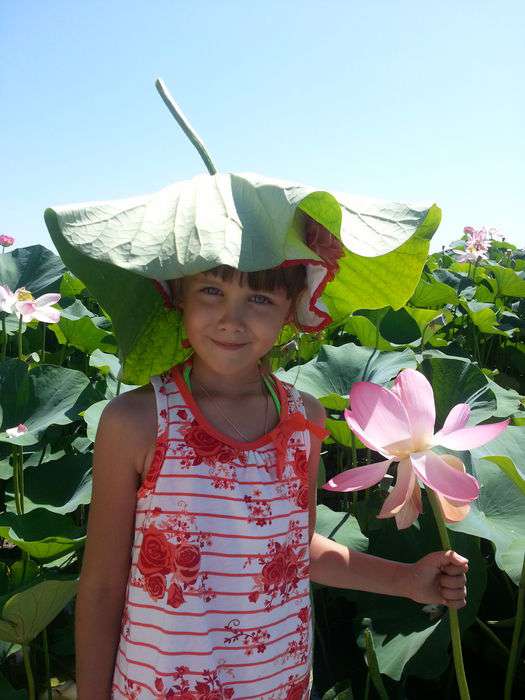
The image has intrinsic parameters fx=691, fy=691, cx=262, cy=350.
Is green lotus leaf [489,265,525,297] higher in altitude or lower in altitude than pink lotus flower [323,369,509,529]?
lower

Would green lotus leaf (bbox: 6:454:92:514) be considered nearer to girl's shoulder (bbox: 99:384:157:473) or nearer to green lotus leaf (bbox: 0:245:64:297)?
girl's shoulder (bbox: 99:384:157:473)

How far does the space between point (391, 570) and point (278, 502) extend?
0.20 meters

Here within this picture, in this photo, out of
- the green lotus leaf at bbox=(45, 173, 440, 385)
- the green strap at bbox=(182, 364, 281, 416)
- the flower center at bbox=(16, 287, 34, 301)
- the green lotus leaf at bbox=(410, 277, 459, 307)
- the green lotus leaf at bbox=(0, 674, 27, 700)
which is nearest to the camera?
the green lotus leaf at bbox=(45, 173, 440, 385)

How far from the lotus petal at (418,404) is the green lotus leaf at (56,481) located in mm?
1001

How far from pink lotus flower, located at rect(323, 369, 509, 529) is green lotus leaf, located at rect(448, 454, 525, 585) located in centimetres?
43

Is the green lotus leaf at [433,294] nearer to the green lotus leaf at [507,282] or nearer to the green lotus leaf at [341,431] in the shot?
the green lotus leaf at [507,282]

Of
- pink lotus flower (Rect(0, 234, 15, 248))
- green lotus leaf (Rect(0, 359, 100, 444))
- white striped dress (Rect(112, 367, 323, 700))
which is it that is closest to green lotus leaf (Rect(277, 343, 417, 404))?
green lotus leaf (Rect(0, 359, 100, 444))

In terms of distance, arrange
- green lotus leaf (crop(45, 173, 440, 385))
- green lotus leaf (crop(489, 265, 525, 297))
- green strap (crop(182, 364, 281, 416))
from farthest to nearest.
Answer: green lotus leaf (crop(489, 265, 525, 297)) < green strap (crop(182, 364, 281, 416)) < green lotus leaf (crop(45, 173, 440, 385))

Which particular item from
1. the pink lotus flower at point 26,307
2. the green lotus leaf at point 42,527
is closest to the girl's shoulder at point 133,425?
the green lotus leaf at point 42,527

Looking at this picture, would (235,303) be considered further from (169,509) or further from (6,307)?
(6,307)

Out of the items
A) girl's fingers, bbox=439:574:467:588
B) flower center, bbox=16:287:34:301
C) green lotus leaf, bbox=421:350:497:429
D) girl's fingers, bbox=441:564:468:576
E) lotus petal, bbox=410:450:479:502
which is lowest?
green lotus leaf, bbox=421:350:497:429

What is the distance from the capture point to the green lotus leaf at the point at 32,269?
2709mm

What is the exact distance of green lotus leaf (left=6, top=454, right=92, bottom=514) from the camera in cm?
154

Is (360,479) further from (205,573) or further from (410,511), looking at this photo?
(205,573)
